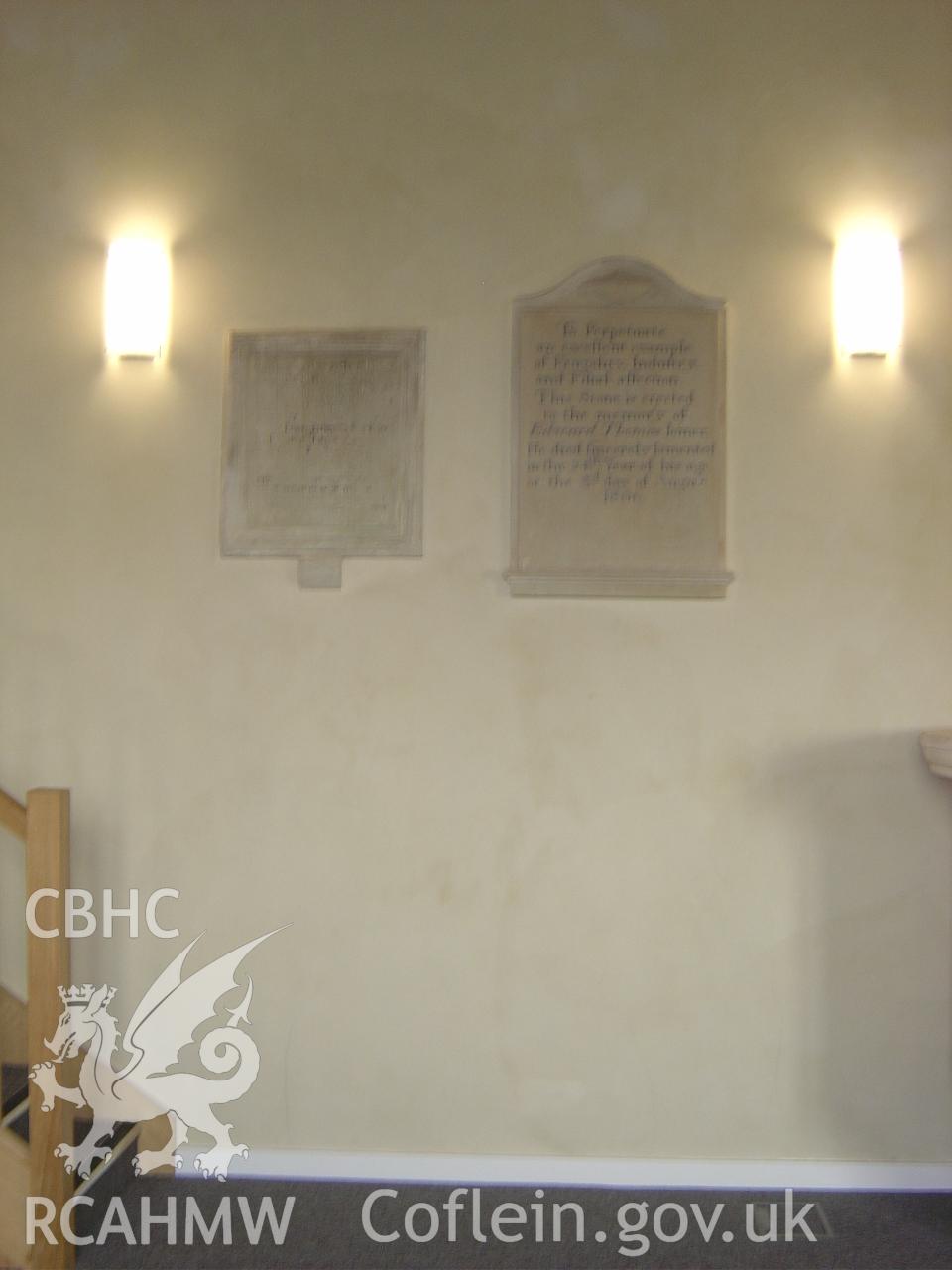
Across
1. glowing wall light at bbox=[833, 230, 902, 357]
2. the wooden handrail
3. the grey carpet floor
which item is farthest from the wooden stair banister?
glowing wall light at bbox=[833, 230, 902, 357]

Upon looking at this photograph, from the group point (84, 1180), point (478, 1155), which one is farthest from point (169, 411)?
point (478, 1155)

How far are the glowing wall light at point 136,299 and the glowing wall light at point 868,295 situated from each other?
6.16 ft

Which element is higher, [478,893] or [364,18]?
[364,18]

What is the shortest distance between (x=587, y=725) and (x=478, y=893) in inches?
21.6

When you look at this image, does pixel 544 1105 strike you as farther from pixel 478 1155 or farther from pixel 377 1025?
pixel 377 1025

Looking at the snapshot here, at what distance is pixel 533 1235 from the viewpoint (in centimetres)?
247

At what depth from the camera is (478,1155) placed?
2.70 m

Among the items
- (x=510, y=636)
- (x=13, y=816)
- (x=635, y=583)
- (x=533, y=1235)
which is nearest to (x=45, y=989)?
(x=13, y=816)

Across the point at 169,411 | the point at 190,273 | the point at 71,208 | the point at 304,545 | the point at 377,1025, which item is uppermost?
the point at 71,208

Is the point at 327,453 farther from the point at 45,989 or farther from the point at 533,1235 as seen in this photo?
the point at 533,1235

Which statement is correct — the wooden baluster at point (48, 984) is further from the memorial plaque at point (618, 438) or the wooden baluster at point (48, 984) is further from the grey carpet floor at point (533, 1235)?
the memorial plaque at point (618, 438)

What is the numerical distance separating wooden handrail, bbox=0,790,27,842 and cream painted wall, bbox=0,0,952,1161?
461 mm

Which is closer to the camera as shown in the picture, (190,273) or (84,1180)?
(84,1180)

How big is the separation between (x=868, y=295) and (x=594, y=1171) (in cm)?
246
